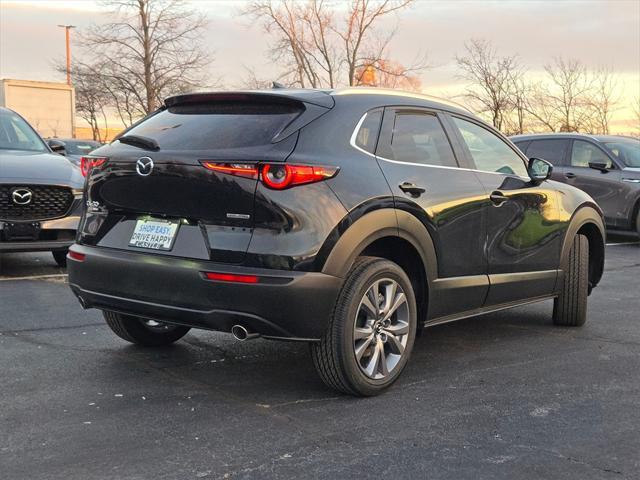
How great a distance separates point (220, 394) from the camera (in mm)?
4137

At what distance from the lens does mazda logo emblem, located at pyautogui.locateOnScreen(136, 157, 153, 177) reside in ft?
13.1

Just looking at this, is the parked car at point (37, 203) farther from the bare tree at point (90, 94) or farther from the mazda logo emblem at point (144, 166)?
the bare tree at point (90, 94)

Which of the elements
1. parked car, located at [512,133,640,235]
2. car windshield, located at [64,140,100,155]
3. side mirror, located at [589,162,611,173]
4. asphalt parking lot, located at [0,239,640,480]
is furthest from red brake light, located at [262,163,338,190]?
→ car windshield, located at [64,140,100,155]

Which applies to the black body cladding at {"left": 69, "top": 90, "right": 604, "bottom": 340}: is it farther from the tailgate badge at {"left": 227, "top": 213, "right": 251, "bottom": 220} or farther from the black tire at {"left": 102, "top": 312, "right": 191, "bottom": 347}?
the black tire at {"left": 102, "top": 312, "right": 191, "bottom": 347}

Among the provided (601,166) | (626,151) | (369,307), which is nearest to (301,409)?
(369,307)

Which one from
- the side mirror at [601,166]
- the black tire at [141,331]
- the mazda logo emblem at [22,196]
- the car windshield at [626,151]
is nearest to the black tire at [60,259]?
the mazda logo emblem at [22,196]

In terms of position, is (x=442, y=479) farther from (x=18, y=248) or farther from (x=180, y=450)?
(x=18, y=248)

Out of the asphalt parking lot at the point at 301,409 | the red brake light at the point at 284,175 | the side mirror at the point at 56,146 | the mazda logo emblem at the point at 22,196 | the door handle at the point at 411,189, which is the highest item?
the side mirror at the point at 56,146

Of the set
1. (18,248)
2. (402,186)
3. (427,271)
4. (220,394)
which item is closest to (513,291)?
(427,271)

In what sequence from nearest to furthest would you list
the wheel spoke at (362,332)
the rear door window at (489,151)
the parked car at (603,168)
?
1. the wheel spoke at (362,332)
2. the rear door window at (489,151)
3. the parked car at (603,168)

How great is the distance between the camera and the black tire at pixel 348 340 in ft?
12.7

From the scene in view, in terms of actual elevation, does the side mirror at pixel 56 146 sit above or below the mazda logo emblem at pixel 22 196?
above

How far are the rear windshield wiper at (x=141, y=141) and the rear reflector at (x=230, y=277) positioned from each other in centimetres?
81

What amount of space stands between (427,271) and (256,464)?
67.6 inches
